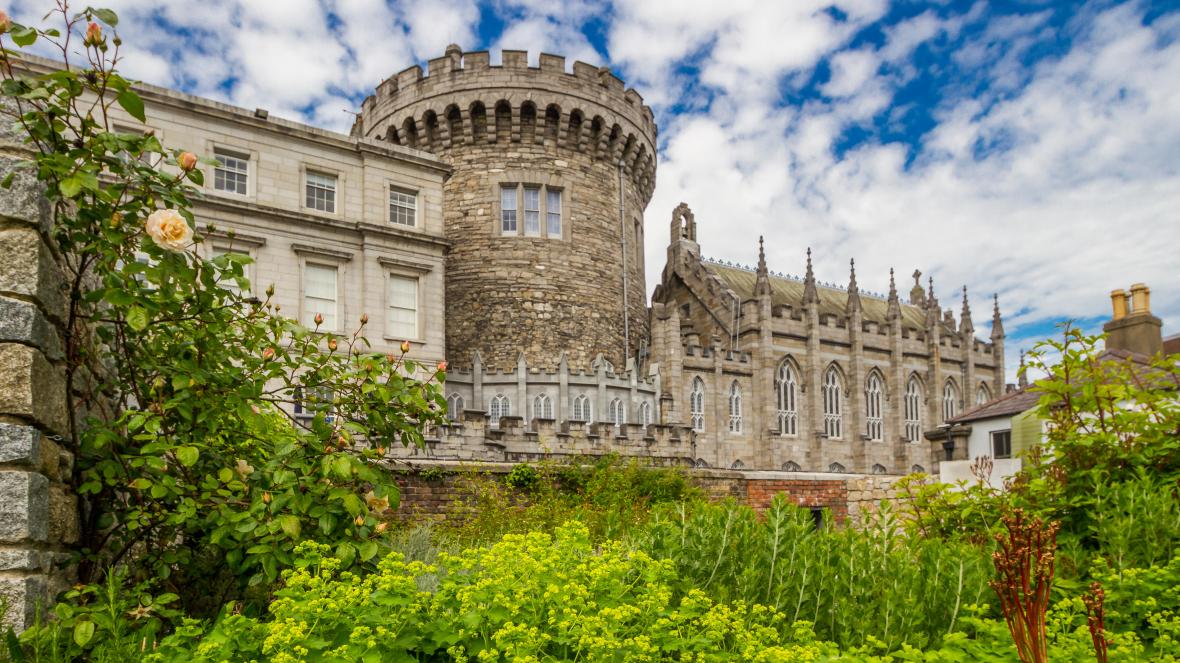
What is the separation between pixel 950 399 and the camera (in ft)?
136

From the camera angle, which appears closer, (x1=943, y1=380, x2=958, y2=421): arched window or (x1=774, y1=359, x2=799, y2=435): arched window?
(x1=774, y1=359, x2=799, y2=435): arched window

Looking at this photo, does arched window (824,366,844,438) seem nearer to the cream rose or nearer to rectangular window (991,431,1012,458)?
rectangular window (991,431,1012,458)

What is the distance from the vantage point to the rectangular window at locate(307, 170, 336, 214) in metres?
21.8

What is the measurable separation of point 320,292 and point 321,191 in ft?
9.22

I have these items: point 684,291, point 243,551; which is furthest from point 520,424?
point 684,291

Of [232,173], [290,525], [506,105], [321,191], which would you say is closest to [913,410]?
[506,105]

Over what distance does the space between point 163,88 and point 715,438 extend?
22.4 metres

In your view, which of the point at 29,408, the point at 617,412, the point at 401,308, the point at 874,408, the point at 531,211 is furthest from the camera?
the point at 874,408

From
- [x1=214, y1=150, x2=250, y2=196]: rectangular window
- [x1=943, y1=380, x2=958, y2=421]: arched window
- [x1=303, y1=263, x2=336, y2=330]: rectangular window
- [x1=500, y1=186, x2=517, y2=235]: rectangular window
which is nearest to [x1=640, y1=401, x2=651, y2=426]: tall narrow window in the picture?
[x1=500, y1=186, x2=517, y2=235]: rectangular window

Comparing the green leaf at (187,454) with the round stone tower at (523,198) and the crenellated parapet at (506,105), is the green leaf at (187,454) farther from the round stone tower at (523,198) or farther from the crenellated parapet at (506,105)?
the crenellated parapet at (506,105)

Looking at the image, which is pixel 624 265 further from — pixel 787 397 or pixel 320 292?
pixel 320 292

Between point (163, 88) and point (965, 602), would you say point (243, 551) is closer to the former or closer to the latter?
point (965, 602)

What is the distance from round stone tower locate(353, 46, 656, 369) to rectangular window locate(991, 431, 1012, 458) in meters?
13.6

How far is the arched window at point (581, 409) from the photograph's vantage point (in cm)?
2530
